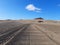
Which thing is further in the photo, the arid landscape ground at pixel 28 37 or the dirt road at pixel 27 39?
the arid landscape ground at pixel 28 37

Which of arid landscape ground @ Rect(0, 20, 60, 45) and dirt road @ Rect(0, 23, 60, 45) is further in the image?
arid landscape ground @ Rect(0, 20, 60, 45)

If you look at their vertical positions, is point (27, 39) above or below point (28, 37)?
below

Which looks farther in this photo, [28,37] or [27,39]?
[28,37]
